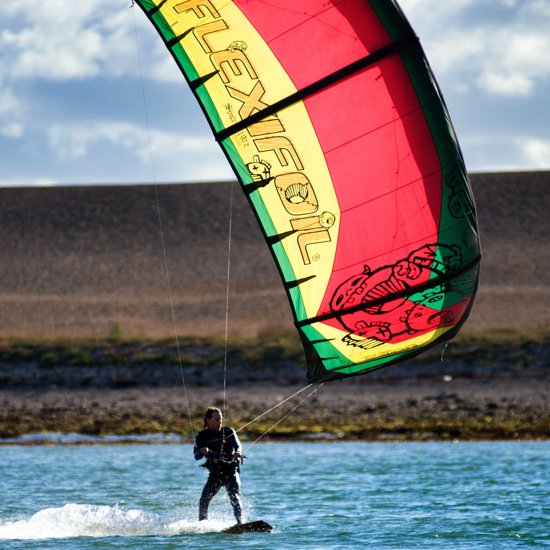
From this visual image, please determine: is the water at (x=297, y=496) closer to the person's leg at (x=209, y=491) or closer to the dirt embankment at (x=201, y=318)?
the person's leg at (x=209, y=491)

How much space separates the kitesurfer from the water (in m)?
0.57

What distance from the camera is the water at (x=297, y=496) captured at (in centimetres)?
1177

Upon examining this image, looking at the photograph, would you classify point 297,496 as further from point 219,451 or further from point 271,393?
point 271,393

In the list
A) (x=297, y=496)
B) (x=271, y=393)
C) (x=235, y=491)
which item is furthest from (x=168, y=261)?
(x=235, y=491)

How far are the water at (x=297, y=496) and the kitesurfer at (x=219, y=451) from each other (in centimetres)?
57

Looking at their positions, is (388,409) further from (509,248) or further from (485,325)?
(509,248)

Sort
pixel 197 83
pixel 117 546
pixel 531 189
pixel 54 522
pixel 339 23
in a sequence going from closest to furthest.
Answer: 1. pixel 339 23
2. pixel 197 83
3. pixel 117 546
4. pixel 54 522
5. pixel 531 189

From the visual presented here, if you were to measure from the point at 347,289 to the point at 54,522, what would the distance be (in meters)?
4.45

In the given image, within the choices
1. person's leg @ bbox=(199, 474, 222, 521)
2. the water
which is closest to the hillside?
the water

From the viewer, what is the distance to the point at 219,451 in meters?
10.9

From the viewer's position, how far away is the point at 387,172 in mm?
9938

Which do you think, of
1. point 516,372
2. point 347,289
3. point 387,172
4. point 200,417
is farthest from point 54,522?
point 516,372

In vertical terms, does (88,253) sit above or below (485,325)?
above

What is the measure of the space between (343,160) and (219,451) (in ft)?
9.59
